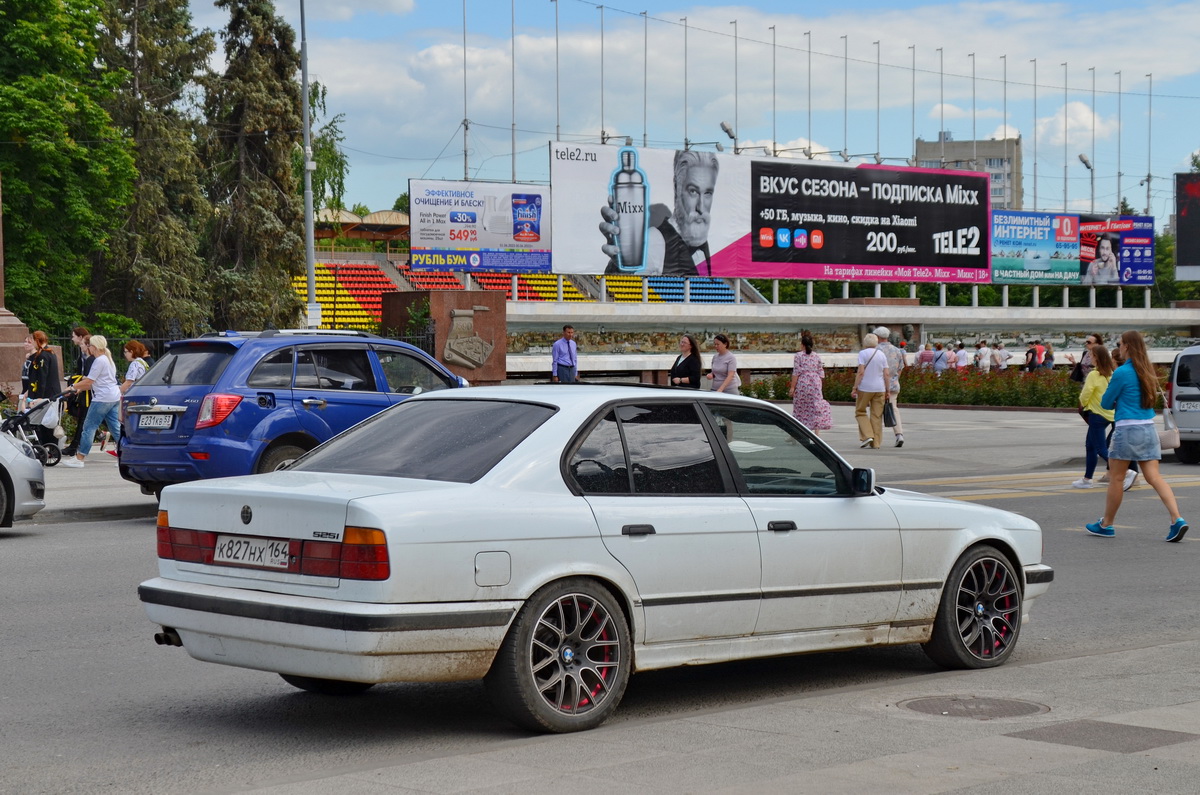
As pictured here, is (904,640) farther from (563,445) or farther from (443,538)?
(443,538)

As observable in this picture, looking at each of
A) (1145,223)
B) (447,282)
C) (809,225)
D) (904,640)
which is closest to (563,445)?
(904,640)

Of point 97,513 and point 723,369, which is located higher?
point 723,369

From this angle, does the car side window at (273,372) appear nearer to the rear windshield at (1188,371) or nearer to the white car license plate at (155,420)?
the white car license plate at (155,420)

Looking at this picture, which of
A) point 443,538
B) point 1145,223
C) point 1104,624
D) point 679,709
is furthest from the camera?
point 1145,223

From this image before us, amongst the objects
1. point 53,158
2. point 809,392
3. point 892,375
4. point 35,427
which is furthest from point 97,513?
point 53,158

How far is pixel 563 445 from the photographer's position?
6.13 metres

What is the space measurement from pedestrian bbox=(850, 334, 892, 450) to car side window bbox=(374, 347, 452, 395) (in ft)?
34.7

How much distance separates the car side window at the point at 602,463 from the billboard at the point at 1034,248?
5622cm

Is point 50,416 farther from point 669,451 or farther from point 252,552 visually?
point 669,451

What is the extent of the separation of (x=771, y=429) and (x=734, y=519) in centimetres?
72

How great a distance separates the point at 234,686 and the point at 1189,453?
62.9ft

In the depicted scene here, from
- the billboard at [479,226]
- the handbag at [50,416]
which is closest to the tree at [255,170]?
the billboard at [479,226]

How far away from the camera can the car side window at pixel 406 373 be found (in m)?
14.5

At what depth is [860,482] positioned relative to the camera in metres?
6.93
